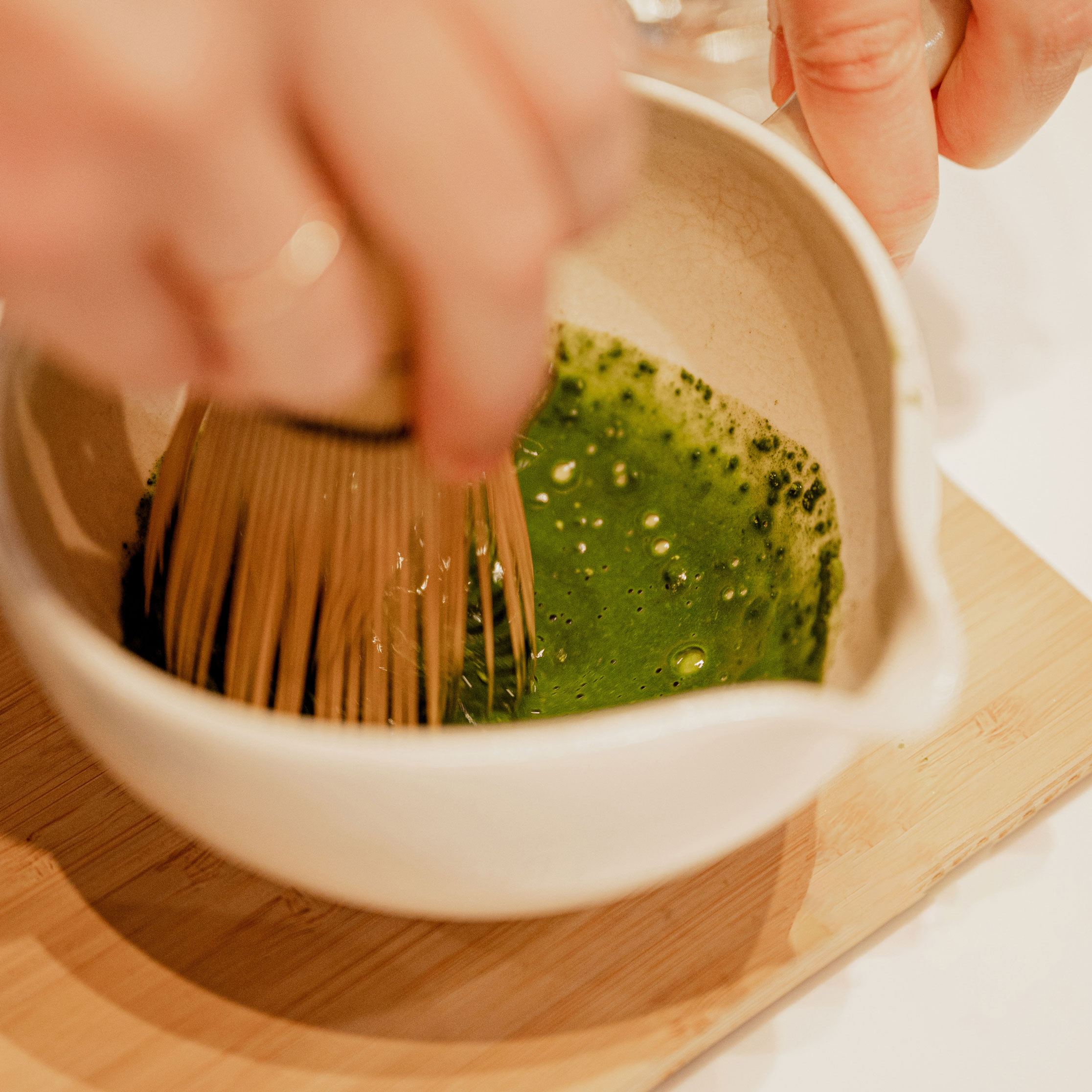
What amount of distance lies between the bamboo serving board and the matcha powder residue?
0.07 metres

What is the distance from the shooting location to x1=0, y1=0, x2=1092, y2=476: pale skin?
0.19 m

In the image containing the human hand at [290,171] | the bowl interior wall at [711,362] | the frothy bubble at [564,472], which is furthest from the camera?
the frothy bubble at [564,472]

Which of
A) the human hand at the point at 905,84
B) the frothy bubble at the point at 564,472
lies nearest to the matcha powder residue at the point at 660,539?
the frothy bubble at the point at 564,472

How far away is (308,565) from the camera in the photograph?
371mm

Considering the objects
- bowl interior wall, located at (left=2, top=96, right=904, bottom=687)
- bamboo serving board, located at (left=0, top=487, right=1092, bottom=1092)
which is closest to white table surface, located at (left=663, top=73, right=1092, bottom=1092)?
bamboo serving board, located at (left=0, top=487, right=1092, bottom=1092)

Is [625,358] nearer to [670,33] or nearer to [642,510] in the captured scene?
[642,510]

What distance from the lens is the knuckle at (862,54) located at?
1.36 feet

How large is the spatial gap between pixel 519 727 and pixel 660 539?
21cm

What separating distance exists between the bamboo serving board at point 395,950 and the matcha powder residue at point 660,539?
7 centimetres

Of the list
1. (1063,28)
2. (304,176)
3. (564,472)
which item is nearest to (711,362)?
(564,472)

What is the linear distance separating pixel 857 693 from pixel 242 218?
0.18 m

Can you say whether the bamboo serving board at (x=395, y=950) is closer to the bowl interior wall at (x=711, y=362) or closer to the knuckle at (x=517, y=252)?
the bowl interior wall at (x=711, y=362)

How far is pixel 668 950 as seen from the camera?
383mm

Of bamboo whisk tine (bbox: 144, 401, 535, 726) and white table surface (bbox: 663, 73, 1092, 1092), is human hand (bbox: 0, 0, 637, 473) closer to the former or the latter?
bamboo whisk tine (bbox: 144, 401, 535, 726)
